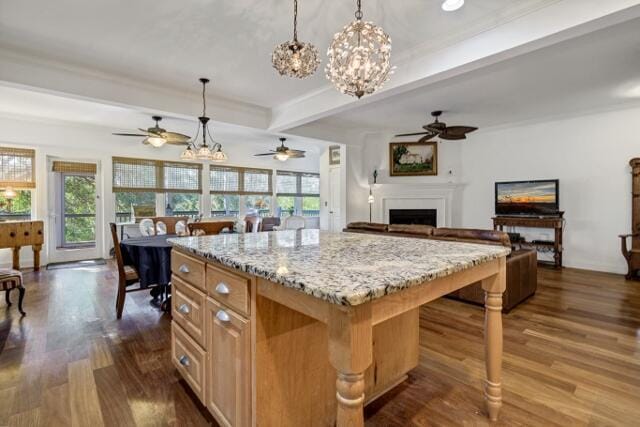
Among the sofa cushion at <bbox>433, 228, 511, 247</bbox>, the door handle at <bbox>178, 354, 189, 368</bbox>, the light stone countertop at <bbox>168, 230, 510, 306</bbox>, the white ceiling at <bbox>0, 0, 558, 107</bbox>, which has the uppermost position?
the white ceiling at <bbox>0, 0, 558, 107</bbox>

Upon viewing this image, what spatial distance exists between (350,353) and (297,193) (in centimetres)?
817

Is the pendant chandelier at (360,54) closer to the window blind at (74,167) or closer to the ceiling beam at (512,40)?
the ceiling beam at (512,40)

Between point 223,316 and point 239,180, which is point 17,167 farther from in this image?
point 223,316

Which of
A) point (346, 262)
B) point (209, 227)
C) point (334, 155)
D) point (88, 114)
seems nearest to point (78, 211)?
point (88, 114)

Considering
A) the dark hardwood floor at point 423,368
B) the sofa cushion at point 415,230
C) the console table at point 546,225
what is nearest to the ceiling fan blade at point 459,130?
the sofa cushion at point 415,230

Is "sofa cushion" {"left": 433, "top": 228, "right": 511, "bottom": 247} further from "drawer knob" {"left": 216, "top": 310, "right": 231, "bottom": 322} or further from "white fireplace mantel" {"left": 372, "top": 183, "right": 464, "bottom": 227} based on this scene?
"white fireplace mantel" {"left": 372, "top": 183, "right": 464, "bottom": 227}

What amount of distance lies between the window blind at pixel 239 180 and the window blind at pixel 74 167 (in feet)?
7.28

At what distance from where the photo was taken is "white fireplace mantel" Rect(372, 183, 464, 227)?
6.54 meters

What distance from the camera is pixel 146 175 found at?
6.42m

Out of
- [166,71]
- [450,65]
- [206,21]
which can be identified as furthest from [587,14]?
[166,71]

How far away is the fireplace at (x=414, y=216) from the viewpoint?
21.9ft

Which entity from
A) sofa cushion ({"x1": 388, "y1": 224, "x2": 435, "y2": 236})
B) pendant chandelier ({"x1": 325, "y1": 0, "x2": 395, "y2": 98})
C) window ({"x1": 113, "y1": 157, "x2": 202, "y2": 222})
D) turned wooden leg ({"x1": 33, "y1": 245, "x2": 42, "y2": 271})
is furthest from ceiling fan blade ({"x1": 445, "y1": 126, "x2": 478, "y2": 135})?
turned wooden leg ({"x1": 33, "y1": 245, "x2": 42, "y2": 271})

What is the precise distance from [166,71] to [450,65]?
3.06 metres

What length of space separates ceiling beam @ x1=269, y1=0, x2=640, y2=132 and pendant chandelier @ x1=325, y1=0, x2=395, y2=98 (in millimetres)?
1326
